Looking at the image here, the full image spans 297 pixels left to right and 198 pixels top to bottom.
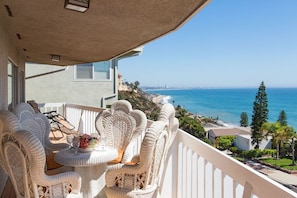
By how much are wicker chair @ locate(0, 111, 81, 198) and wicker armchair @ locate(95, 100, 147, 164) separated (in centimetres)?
171

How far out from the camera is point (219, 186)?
212 cm

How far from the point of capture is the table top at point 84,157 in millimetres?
2979

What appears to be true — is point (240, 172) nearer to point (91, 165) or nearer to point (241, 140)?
point (91, 165)

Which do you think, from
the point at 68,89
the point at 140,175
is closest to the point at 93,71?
the point at 68,89

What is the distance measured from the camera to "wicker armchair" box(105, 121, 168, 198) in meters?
2.68

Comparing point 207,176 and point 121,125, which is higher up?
point 121,125

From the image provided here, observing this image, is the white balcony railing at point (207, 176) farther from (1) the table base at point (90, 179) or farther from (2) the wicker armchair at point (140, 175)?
(1) the table base at point (90, 179)

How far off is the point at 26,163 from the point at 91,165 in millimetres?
901

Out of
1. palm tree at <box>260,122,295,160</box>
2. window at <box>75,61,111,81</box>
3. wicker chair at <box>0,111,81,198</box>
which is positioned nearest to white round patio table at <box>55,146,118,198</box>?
wicker chair at <box>0,111,81,198</box>

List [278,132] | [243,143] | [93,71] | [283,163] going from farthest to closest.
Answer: [243,143], [278,132], [283,163], [93,71]

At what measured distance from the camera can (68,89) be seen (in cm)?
1227

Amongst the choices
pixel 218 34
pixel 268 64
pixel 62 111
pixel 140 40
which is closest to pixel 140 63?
pixel 218 34

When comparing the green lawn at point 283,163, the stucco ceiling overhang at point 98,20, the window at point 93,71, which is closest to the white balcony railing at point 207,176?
the stucco ceiling overhang at point 98,20

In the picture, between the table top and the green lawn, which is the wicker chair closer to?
the table top
